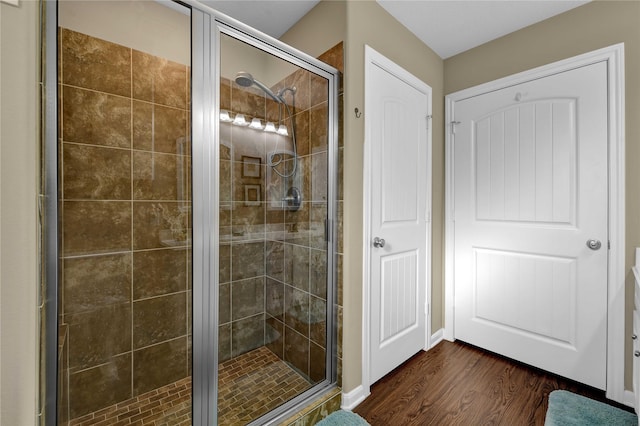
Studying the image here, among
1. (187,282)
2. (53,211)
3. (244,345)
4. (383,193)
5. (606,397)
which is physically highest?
(383,193)

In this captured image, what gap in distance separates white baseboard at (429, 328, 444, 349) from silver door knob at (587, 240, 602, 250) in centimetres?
123

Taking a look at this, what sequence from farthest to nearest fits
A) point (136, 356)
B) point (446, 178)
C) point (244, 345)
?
point (446, 178), point (244, 345), point (136, 356)

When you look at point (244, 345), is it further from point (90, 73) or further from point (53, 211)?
point (90, 73)

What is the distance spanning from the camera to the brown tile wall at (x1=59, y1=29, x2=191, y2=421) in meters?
1.04

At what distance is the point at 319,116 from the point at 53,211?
127cm

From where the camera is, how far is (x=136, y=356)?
4.05 ft

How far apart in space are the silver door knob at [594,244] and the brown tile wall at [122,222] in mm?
2292

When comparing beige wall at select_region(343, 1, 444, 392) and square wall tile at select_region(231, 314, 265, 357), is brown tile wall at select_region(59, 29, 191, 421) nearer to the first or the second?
square wall tile at select_region(231, 314, 265, 357)

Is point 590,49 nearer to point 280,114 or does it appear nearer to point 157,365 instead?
point 280,114

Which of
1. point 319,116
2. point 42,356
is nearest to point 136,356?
point 42,356

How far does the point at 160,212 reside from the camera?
3.96 ft

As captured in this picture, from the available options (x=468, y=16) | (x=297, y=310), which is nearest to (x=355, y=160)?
(x=297, y=310)

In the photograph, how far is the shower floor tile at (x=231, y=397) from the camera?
1.19m
